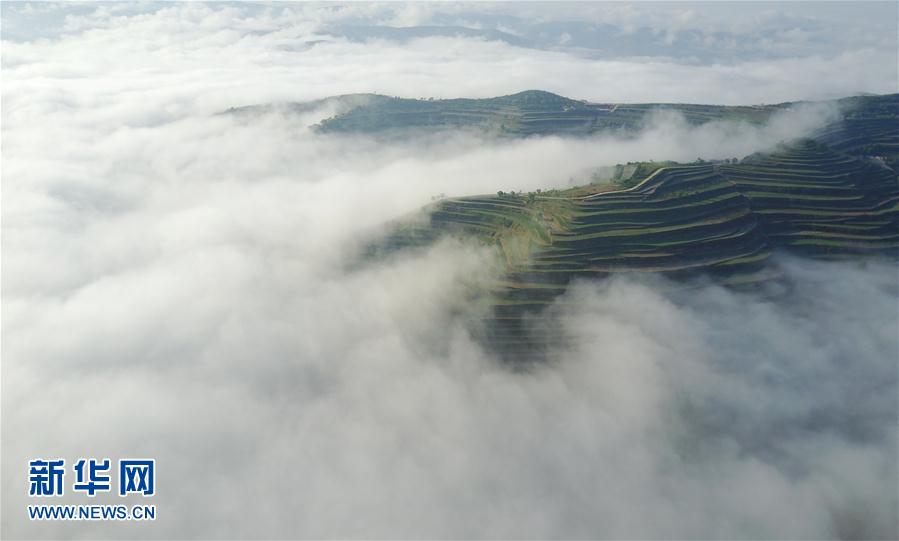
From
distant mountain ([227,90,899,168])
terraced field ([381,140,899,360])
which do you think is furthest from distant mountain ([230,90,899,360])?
→ distant mountain ([227,90,899,168])

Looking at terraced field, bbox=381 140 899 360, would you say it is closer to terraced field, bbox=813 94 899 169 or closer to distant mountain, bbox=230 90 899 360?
distant mountain, bbox=230 90 899 360

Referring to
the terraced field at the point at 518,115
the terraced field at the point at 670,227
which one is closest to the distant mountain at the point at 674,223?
the terraced field at the point at 670,227

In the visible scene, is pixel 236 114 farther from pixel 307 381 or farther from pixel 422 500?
pixel 422 500

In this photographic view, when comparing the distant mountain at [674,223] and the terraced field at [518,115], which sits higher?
the terraced field at [518,115]

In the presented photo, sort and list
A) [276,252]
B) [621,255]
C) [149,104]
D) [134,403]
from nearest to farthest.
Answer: [134,403], [621,255], [276,252], [149,104]

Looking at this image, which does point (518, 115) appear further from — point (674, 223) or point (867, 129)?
point (867, 129)

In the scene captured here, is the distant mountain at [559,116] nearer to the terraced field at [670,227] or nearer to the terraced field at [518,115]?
the terraced field at [518,115]

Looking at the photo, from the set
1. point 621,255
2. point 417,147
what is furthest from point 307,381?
point 417,147

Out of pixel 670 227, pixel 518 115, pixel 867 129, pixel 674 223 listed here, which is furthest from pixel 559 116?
pixel 670 227
